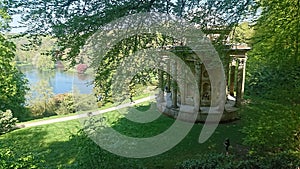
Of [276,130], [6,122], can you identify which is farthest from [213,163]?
[6,122]

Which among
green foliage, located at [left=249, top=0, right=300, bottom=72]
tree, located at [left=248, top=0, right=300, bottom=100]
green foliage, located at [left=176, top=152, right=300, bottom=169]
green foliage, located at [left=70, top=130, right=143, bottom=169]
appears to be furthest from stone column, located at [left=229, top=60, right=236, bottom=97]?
green foliage, located at [left=70, top=130, right=143, bottom=169]

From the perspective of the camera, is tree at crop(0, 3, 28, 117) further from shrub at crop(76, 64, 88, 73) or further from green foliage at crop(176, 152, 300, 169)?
green foliage at crop(176, 152, 300, 169)

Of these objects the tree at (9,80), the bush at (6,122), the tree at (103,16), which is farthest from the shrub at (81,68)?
the bush at (6,122)

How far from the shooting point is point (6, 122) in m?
12.6

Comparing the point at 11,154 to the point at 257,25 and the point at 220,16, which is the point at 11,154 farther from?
the point at 257,25

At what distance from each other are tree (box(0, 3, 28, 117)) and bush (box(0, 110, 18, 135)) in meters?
0.61

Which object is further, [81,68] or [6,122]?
[6,122]

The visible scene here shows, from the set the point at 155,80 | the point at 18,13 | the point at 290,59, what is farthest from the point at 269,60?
the point at 18,13

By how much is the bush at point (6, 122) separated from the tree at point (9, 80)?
606 mm

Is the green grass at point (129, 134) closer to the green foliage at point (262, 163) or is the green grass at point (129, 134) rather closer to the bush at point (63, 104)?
the green foliage at point (262, 163)

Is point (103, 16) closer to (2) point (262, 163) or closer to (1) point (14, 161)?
(1) point (14, 161)

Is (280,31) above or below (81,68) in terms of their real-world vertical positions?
above

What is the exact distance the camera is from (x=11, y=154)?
3.75 metres

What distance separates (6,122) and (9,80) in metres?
2.81
